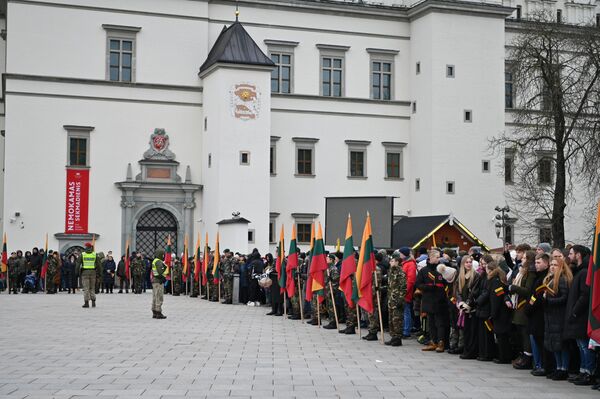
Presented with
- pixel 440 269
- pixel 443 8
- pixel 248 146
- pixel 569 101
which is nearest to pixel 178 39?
pixel 248 146

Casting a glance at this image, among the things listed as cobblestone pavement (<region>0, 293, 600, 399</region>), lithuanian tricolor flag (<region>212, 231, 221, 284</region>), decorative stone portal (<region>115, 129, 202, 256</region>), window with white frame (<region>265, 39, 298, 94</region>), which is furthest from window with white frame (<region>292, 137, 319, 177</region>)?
cobblestone pavement (<region>0, 293, 600, 399</region>)

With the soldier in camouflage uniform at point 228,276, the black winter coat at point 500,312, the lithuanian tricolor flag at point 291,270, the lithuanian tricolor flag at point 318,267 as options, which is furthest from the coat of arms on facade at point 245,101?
the black winter coat at point 500,312

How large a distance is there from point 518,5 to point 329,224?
25.0m

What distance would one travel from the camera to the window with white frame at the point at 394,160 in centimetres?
5169

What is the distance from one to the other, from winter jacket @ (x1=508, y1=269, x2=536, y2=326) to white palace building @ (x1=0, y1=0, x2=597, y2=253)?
28.8 metres

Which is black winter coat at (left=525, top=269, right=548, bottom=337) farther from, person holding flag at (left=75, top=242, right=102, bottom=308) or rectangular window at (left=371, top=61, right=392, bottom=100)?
rectangular window at (left=371, top=61, right=392, bottom=100)

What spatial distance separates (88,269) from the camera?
28.6 meters

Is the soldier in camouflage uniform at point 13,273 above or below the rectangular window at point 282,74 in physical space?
below

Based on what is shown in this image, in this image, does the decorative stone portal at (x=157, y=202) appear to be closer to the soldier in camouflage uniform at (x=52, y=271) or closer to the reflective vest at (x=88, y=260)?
the soldier in camouflage uniform at (x=52, y=271)

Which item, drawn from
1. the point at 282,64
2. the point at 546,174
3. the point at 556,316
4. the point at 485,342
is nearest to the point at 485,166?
the point at 546,174

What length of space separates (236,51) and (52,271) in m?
14.6

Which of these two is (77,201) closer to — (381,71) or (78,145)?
(78,145)

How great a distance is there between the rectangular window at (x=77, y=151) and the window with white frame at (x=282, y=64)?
1025 cm

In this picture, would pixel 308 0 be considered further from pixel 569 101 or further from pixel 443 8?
pixel 569 101
